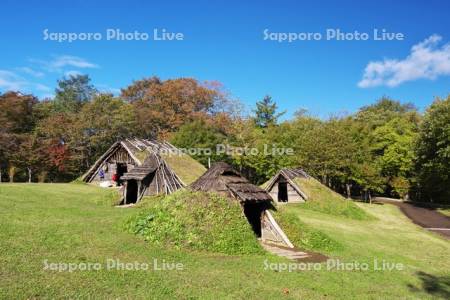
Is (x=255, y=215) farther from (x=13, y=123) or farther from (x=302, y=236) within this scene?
(x=13, y=123)

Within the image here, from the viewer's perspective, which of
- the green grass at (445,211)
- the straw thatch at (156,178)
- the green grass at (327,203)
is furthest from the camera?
the green grass at (445,211)

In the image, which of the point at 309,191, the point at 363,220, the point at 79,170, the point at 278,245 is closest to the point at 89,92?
the point at 79,170

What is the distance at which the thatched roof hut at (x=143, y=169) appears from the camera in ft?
93.2

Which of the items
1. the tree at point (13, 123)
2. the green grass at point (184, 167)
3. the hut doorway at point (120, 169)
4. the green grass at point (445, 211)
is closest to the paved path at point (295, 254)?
the green grass at point (184, 167)

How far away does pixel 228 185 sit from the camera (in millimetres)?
18156

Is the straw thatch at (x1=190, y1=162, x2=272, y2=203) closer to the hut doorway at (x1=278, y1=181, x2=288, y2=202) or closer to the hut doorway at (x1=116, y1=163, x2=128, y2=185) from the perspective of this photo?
the hut doorway at (x1=116, y1=163, x2=128, y2=185)

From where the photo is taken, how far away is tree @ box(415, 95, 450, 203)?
39509 mm

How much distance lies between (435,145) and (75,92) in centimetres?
4949

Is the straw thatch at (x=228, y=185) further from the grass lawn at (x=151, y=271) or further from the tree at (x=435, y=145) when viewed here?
the tree at (x=435, y=145)

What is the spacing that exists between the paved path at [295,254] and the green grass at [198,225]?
121cm

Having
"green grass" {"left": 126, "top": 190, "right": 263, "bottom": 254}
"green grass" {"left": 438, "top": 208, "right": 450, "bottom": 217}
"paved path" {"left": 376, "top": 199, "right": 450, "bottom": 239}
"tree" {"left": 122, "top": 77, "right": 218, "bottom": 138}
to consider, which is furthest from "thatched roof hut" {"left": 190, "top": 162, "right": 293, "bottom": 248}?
"tree" {"left": 122, "top": 77, "right": 218, "bottom": 138}

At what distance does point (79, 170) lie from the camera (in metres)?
45.9

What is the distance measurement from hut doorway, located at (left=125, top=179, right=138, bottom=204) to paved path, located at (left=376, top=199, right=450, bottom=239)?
910 inches

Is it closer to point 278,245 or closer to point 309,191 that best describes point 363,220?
point 309,191
